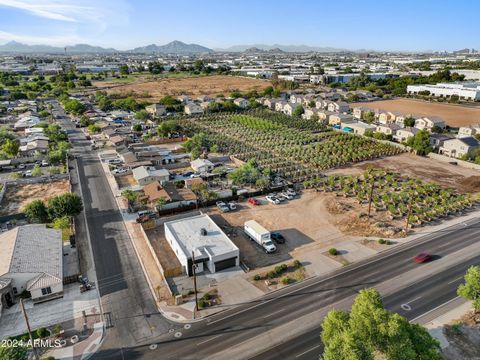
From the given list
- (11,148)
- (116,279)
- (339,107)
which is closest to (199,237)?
(116,279)

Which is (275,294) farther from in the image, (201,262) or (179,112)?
(179,112)

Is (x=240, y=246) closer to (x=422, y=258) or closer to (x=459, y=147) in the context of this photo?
(x=422, y=258)

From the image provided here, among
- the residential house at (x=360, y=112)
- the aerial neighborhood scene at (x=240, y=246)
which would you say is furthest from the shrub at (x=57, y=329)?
the residential house at (x=360, y=112)

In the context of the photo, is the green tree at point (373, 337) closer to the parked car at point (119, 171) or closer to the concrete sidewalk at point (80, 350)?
the concrete sidewalk at point (80, 350)

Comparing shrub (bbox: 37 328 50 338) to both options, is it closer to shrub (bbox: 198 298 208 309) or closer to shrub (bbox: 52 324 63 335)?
shrub (bbox: 52 324 63 335)

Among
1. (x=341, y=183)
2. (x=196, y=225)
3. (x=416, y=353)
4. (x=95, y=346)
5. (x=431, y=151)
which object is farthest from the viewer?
(x=431, y=151)

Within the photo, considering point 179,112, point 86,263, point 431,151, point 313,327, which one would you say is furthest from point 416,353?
point 179,112

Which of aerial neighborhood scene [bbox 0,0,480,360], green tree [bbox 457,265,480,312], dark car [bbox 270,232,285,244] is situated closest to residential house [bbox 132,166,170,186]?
aerial neighborhood scene [bbox 0,0,480,360]
